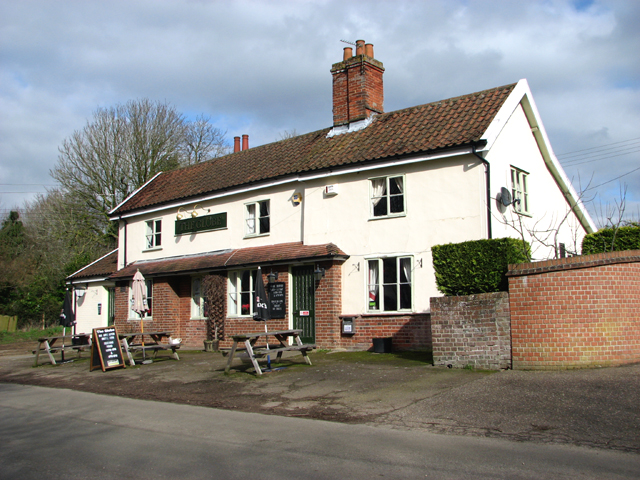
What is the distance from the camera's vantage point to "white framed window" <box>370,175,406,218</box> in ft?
51.4

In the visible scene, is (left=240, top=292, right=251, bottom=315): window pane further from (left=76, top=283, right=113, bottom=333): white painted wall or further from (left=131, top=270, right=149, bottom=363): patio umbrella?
(left=76, top=283, right=113, bottom=333): white painted wall

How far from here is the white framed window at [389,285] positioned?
1518cm

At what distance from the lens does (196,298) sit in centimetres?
2078

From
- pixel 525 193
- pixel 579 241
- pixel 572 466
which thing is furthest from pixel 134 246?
pixel 572 466

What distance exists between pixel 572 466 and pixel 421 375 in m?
5.24

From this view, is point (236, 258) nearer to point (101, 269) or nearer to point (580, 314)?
point (101, 269)

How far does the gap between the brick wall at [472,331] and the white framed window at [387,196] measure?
474cm

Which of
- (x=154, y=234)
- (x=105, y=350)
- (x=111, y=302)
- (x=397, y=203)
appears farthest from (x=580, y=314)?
(x=111, y=302)

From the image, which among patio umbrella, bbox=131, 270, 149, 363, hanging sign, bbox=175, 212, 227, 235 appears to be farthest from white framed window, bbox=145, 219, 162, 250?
patio umbrella, bbox=131, 270, 149, 363

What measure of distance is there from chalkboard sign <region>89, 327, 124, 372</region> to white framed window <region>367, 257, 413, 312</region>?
6.59m

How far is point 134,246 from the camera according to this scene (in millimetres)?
23766

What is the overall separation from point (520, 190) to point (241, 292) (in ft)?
29.8

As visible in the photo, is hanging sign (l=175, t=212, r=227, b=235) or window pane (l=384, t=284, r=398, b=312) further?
hanging sign (l=175, t=212, r=227, b=235)

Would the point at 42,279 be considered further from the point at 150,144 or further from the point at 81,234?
the point at 150,144
